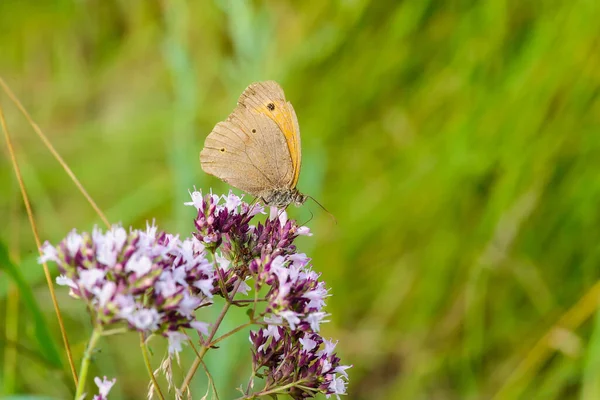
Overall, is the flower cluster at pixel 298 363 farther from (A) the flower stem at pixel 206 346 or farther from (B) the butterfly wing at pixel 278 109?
(B) the butterfly wing at pixel 278 109

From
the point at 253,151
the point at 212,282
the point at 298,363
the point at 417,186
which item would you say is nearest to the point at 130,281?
the point at 212,282

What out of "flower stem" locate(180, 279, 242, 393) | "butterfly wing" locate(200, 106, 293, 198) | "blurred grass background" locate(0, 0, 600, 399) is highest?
"blurred grass background" locate(0, 0, 600, 399)

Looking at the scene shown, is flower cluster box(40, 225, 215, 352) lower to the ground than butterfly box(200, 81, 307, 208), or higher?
lower

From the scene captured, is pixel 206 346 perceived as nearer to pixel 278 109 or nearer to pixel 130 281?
pixel 130 281

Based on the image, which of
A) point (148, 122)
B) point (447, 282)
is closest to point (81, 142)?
point (148, 122)

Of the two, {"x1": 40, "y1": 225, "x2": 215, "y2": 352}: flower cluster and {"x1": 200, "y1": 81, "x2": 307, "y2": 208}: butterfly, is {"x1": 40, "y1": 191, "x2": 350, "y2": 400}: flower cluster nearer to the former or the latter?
{"x1": 40, "y1": 225, "x2": 215, "y2": 352}: flower cluster

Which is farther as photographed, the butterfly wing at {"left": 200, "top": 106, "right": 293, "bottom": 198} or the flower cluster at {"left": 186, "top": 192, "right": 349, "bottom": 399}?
the butterfly wing at {"left": 200, "top": 106, "right": 293, "bottom": 198}

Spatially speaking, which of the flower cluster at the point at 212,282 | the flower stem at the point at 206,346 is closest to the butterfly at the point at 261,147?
the flower cluster at the point at 212,282

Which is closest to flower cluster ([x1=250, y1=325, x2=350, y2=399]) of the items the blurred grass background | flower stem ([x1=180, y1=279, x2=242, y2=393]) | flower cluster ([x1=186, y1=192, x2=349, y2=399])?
flower cluster ([x1=186, y1=192, x2=349, y2=399])

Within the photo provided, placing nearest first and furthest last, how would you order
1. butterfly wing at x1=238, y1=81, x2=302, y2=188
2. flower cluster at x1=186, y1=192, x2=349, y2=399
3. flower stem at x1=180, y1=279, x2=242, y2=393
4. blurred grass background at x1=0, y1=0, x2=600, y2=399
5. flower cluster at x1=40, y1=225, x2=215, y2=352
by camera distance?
flower cluster at x1=40, y1=225, x2=215, y2=352, flower stem at x1=180, y1=279, x2=242, y2=393, flower cluster at x1=186, y1=192, x2=349, y2=399, butterfly wing at x1=238, y1=81, x2=302, y2=188, blurred grass background at x1=0, y1=0, x2=600, y2=399
